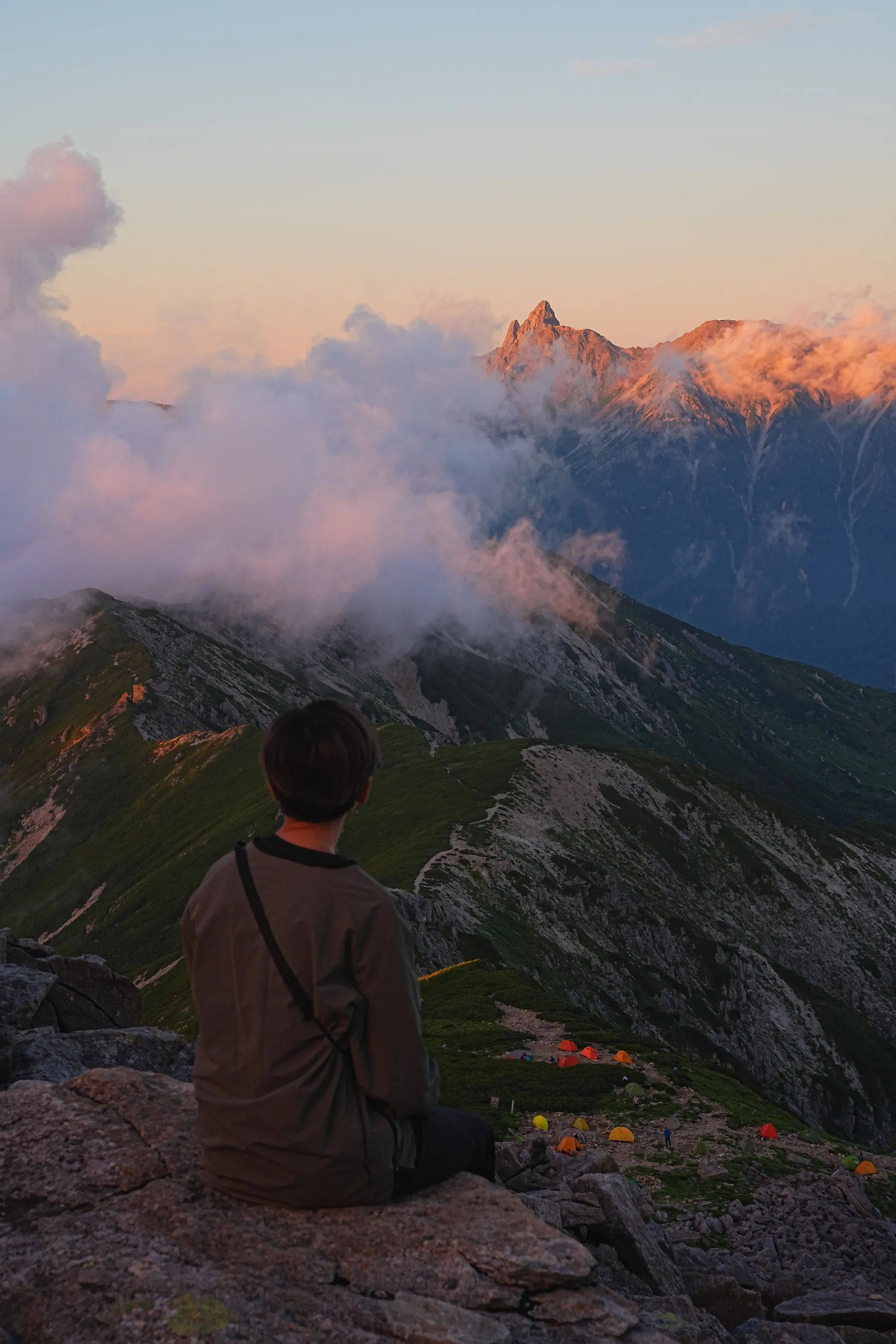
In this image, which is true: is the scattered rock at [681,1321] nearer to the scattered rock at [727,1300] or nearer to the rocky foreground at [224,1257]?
the rocky foreground at [224,1257]

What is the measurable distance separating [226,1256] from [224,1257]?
0.03 meters

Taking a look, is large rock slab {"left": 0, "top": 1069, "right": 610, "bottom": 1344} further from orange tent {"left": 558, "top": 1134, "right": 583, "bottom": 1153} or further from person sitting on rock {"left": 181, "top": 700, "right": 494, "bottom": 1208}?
orange tent {"left": 558, "top": 1134, "right": 583, "bottom": 1153}

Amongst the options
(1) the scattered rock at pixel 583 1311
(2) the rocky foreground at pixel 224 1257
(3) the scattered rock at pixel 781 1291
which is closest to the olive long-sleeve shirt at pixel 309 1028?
(2) the rocky foreground at pixel 224 1257

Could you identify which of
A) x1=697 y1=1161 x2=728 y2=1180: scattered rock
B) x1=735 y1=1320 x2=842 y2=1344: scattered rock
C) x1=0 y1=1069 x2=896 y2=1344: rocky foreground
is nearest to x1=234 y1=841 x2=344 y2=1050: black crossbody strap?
x1=0 y1=1069 x2=896 y2=1344: rocky foreground

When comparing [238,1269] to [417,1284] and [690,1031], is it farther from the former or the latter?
[690,1031]

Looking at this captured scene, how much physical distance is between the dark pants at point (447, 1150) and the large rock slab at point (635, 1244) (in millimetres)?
4145

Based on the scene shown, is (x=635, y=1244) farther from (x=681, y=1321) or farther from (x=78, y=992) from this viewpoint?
(x=78, y=992)

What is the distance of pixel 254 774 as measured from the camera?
19175 cm

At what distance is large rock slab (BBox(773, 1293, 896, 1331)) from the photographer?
18.0 m

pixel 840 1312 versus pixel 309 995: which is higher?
pixel 309 995

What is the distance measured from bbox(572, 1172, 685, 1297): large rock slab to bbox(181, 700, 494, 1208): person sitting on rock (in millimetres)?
6472

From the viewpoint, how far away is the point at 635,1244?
16516 mm

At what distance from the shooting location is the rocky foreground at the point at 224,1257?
10.3m

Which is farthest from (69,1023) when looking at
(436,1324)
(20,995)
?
(436,1324)
